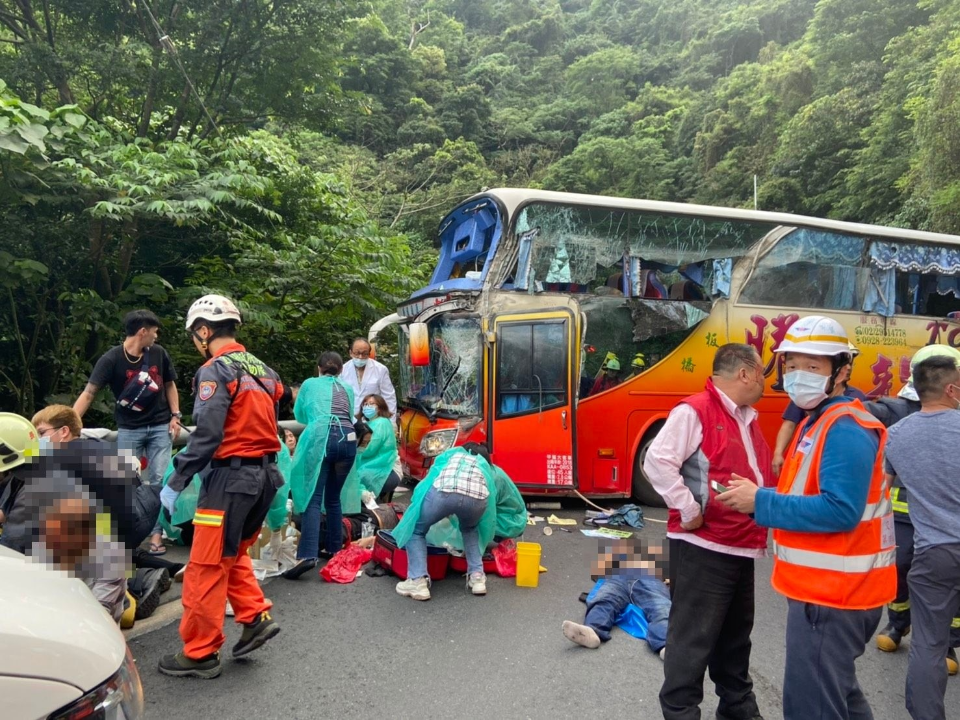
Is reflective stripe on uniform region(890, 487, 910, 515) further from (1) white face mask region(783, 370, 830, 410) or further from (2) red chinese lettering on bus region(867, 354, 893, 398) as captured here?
(2) red chinese lettering on bus region(867, 354, 893, 398)

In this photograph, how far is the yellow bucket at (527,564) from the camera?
5016mm

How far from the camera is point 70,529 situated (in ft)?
8.99

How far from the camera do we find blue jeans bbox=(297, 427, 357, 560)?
5.19m

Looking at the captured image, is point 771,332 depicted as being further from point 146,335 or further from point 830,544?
point 146,335

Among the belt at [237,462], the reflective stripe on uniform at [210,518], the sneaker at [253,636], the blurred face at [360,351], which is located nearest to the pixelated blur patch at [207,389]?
the belt at [237,462]

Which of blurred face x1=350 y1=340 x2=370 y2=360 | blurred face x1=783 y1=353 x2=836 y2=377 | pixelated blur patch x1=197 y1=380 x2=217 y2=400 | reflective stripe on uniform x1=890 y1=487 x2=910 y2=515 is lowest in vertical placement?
reflective stripe on uniform x1=890 y1=487 x2=910 y2=515

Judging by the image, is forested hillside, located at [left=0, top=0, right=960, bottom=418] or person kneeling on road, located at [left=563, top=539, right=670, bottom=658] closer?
person kneeling on road, located at [left=563, top=539, right=670, bottom=658]

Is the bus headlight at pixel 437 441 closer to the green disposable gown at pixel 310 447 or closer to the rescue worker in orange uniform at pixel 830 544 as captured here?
the green disposable gown at pixel 310 447

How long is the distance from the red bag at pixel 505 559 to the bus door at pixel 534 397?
189 centimetres

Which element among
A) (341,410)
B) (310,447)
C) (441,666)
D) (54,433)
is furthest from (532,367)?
(54,433)

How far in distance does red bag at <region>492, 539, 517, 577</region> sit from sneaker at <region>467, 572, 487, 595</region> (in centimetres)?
37

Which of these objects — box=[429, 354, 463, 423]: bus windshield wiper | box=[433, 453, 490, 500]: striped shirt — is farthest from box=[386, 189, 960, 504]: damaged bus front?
box=[433, 453, 490, 500]: striped shirt

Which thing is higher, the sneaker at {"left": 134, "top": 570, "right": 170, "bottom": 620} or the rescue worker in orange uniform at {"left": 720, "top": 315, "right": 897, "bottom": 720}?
the rescue worker in orange uniform at {"left": 720, "top": 315, "right": 897, "bottom": 720}

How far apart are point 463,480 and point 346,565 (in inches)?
53.1
